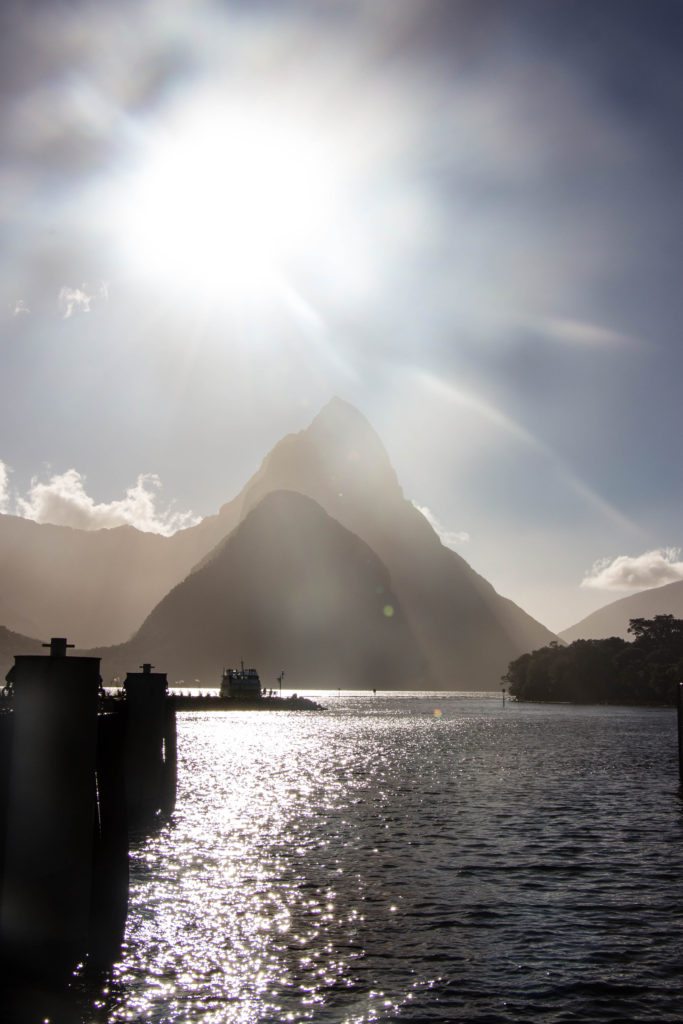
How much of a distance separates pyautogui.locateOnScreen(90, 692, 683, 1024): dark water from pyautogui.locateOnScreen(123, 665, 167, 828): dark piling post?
6.48 ft

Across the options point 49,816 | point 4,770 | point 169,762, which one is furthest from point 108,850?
point 169,762

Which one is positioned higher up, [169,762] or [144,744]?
[144,744]

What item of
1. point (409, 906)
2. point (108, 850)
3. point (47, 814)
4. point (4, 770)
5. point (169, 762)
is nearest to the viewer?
point (4, 770)

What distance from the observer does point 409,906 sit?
2448cm

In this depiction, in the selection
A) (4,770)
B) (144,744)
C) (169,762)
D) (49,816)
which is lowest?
(169,762)

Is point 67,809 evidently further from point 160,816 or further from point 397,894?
point 160,816

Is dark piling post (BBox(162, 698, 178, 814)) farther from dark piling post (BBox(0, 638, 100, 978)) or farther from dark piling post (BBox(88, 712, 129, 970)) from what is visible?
dark piling post (BBox(0, 638, 100, 978))

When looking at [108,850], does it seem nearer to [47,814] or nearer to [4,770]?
[47,814]

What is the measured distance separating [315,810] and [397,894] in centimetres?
1972

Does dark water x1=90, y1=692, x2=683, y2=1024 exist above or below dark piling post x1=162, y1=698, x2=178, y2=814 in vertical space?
below

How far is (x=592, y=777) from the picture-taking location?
2360 inches

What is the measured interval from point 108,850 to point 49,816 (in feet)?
13.2

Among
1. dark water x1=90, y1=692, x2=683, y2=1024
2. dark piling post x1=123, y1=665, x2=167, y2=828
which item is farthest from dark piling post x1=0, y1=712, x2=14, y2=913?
dark piling post x1=123, y1=665, x2=167, y2=828

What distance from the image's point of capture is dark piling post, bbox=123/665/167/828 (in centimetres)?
3628
